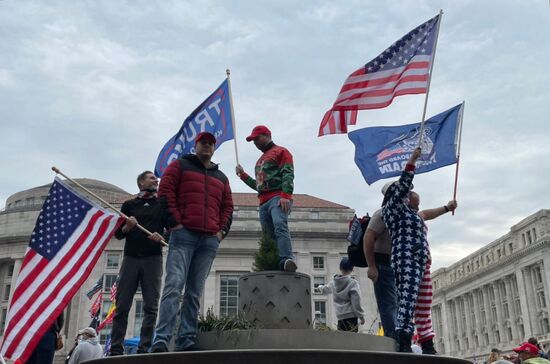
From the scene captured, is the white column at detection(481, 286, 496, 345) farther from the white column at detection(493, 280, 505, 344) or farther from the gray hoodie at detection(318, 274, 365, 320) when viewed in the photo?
the gray hoodie at detection(318, 274, 365, 320)

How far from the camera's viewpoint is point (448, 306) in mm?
105812

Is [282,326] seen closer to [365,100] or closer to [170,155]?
[365,100]

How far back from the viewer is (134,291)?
6.63m

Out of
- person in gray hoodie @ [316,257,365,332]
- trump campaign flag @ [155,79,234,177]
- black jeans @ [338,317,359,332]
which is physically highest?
trump campaign flag @ [155,79,234,177]

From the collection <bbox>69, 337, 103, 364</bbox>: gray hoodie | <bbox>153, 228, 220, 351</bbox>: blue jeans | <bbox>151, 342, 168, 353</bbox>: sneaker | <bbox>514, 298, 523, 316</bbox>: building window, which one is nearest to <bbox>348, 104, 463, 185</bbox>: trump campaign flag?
<bbox>153, 228, 220, 351</bbox>: blue jeans

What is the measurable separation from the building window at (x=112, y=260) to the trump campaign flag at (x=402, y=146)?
43011mm

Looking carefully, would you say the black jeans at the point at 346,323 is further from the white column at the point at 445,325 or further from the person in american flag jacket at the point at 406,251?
the white column at the point at 445,325

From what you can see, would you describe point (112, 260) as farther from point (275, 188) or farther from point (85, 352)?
point (275, 188)

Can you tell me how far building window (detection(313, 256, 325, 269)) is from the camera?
50312 mm

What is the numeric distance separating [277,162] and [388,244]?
186cm

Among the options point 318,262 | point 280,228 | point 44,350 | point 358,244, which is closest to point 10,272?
point 318,262

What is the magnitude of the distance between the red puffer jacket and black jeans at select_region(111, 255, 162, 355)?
0.99m

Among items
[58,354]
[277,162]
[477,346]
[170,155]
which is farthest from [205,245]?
[477,346]

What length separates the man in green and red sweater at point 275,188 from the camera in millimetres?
7141
